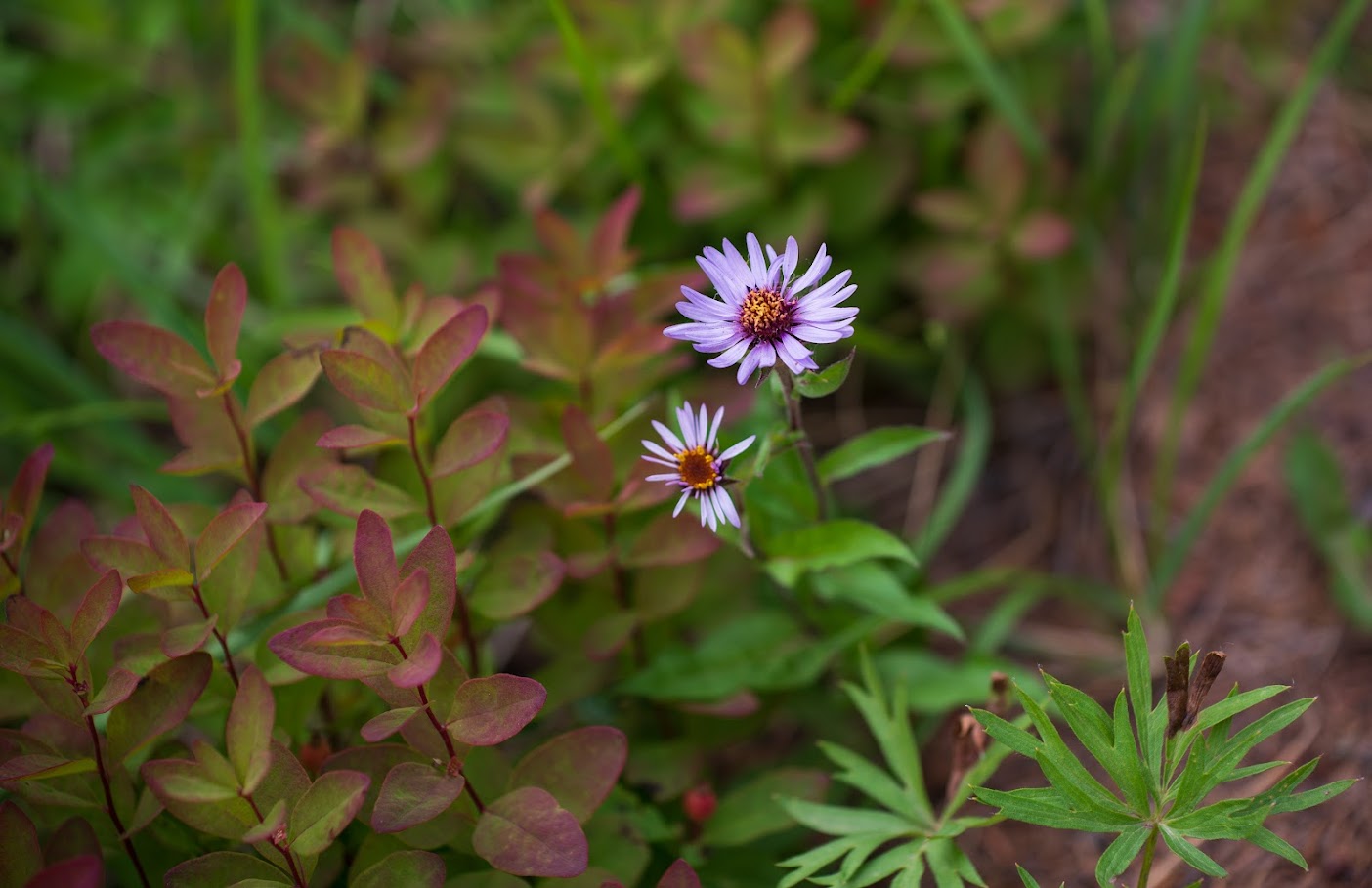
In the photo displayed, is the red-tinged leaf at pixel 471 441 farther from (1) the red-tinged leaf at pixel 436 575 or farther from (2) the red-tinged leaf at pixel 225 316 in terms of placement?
(2) the red-tinged leaf at pixel 225 316

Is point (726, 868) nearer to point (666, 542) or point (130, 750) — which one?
point (666, 542)

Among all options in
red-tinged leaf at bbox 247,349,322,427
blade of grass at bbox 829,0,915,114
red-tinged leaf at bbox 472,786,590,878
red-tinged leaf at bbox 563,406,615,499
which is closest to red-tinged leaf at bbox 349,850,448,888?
red-tinged leaf at bbox 472,786,590,878

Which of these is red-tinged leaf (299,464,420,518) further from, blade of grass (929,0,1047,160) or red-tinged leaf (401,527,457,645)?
blade of grass (929,0,1047,160)

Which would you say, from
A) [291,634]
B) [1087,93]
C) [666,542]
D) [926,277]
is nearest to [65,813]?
[291,634]

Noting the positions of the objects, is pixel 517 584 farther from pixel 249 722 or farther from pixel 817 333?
pixel 817 333

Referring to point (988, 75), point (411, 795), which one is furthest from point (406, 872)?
point (988, 75)
